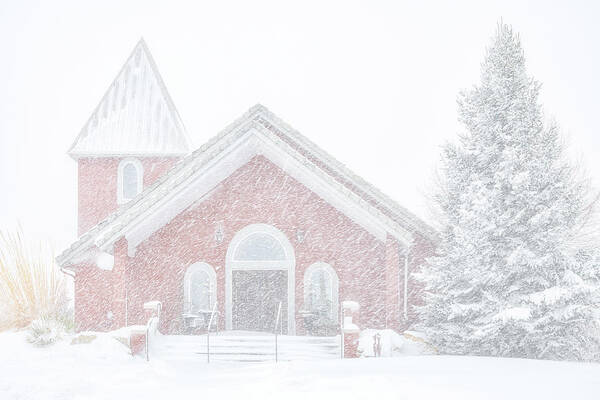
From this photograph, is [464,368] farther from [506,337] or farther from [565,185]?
[565,185]

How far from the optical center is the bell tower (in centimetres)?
2186

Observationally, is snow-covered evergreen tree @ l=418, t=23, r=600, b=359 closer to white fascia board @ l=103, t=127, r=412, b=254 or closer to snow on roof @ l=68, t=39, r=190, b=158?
white fascia board @ l=103, t=127, r=412, b=254

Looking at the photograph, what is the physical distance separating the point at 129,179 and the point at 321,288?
999 cm

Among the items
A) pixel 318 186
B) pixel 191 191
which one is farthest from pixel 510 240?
pixel 191 191

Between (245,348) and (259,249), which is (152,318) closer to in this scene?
(245,348)

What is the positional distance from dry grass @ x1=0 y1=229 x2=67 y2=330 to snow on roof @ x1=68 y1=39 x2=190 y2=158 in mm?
6914

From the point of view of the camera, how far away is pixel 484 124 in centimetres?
1252

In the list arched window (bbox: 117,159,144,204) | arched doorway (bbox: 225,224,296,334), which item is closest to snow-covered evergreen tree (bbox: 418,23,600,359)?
arched doorway (bbox: 225,224,296,334)

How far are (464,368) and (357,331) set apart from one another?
3.61 metres

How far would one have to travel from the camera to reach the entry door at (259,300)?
1637 cm

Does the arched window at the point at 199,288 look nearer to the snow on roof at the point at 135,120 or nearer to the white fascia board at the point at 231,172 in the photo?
the white fascia board at the point at 231,172

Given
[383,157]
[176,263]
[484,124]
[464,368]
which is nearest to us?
[464,368]

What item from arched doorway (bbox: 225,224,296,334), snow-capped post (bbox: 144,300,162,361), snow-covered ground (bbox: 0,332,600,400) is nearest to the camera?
snow-covered ground (bbox: 0,332,600,400)

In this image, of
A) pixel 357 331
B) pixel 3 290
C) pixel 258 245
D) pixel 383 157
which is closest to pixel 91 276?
pixel 3 290
